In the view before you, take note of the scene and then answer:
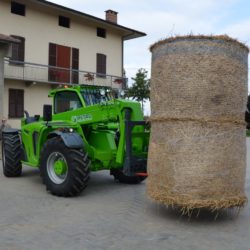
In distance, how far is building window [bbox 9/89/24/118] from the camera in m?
22.5

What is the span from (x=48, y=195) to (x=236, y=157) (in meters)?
3.44

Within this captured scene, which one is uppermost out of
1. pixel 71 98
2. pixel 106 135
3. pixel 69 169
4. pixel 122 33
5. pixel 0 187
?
pixel 122 33

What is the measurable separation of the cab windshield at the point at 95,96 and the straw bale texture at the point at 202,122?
2.91 metres

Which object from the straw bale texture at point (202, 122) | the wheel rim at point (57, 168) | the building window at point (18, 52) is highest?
the building window at point (18, 52)

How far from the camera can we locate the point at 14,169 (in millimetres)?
9344

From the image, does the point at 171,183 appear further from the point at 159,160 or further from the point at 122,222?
the point at 122,222

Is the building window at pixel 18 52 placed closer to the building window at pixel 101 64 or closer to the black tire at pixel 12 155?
the building window at pixel 101 64

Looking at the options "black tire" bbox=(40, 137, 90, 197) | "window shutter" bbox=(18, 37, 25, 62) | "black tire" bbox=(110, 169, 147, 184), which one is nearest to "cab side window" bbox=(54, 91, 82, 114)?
"black tire" bbox=(40, 137, 90, 197)

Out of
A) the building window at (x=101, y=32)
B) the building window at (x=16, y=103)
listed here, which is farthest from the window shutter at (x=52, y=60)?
the building window at (x=101, y=32)

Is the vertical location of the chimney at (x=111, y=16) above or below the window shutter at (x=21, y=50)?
above

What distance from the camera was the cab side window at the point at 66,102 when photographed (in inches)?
330

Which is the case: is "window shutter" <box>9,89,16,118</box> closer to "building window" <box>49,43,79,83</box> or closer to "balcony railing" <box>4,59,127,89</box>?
"balcony railing" <box>4,59,127,89</box>

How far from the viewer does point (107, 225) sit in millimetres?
5535

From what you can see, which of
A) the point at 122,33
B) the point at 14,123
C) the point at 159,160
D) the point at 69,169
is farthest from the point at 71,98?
the point at 122,33
